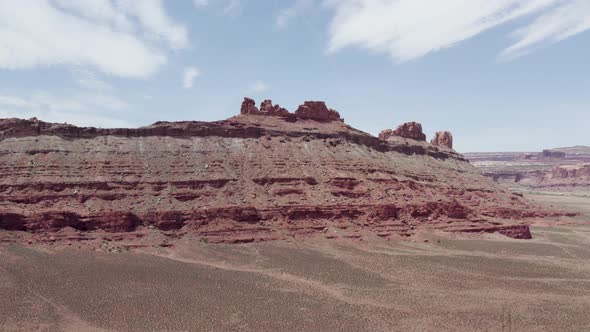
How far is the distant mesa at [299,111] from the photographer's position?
2516 inches

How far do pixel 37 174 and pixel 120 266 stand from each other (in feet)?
53.3

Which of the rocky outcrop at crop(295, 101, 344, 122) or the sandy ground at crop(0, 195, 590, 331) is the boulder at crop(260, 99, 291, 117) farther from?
the sandy ground at crop(0, 195, 590, 331)

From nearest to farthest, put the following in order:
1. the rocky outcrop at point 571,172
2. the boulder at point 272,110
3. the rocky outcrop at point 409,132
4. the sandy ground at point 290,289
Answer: the sandy ground at point 290,289 < the boulder at point 272,110 < the rocky outcrop at point 409,132 < the rocky outcrop at point 571,172

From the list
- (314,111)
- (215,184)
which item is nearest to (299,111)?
(314,111)

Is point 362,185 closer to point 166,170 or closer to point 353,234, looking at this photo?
point 353,234

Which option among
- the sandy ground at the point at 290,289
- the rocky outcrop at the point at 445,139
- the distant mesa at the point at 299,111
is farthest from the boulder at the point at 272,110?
the rocky outcrop at the point at 445,139

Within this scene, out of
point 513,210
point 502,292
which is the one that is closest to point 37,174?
point 502,292

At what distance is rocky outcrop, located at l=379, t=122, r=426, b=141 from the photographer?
278 feet

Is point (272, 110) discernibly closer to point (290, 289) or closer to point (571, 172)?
point (290, 289)

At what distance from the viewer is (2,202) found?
3775cm

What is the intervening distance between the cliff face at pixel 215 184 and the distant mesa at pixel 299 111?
2.07 metres

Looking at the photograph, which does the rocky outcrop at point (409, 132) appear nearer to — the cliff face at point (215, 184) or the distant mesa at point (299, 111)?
the distant mesa at point (299, 111)

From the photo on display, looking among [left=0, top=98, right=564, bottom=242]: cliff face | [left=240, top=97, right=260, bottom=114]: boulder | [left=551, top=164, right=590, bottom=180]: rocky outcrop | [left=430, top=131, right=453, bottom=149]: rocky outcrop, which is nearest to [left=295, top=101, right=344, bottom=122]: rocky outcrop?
[left=0, top=98, right=564, bottom=242]: cliff face

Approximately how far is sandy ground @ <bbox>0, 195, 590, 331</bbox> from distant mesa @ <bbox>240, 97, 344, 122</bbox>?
89.0 ft
